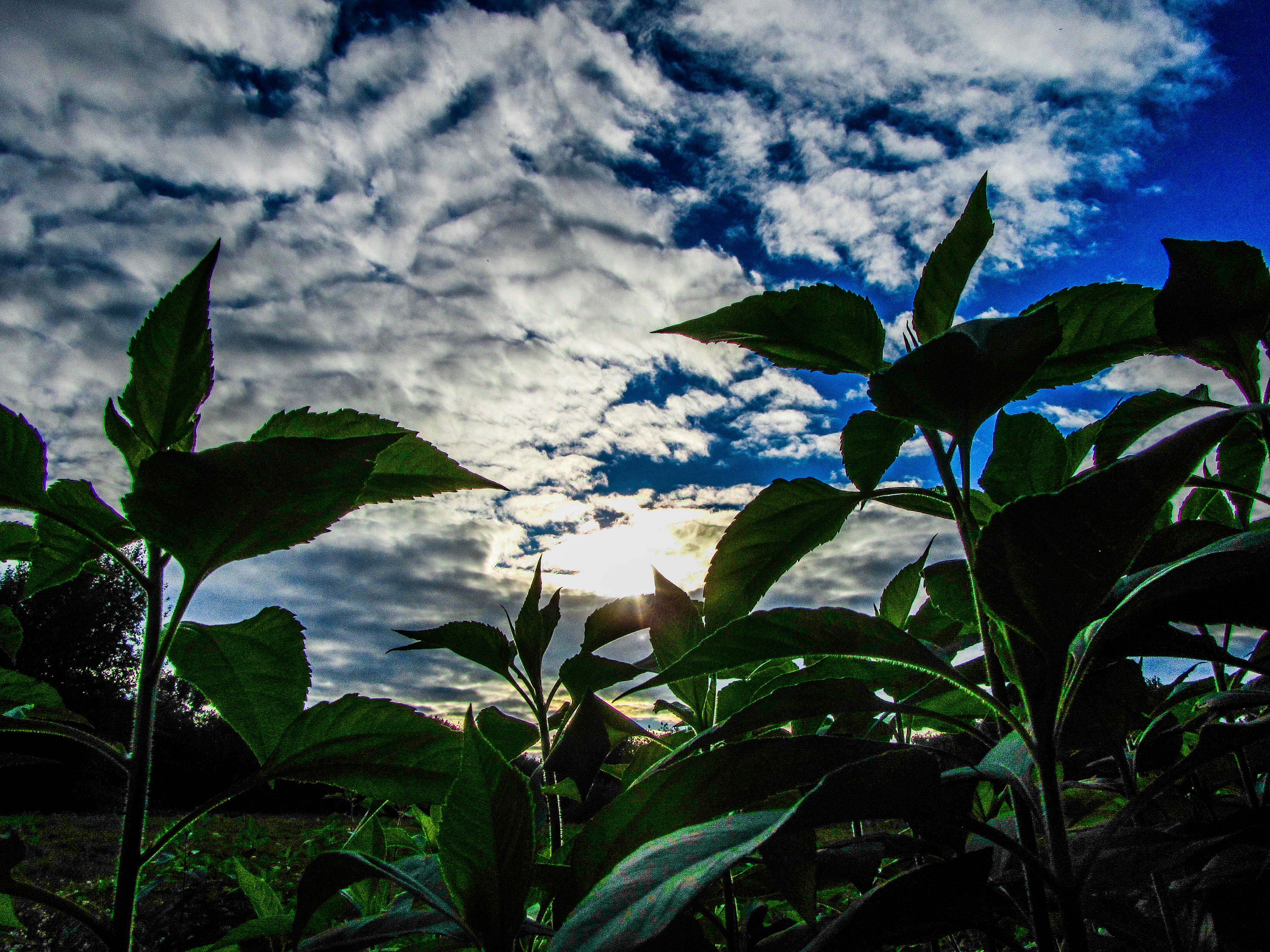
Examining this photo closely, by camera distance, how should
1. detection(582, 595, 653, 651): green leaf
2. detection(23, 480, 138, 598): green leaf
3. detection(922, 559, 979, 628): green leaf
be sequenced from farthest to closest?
detection(582, 595, 653, 651): green leaf
detection(922, 559, 979, 628): green leaf
detection(23, 480, 138, 598): green leaf

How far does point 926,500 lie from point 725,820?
2.57ft

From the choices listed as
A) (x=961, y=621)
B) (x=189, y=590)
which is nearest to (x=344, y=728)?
(x=189, y=590)

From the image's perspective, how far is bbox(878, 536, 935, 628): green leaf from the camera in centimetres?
155

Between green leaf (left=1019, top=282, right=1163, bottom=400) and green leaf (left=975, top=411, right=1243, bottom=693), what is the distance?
0.48 metres

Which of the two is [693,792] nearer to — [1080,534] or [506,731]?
[1080,534]

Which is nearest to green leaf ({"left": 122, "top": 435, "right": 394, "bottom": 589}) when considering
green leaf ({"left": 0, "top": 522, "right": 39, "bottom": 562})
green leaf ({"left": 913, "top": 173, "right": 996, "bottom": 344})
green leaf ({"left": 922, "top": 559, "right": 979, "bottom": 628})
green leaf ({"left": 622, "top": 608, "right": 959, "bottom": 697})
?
green leaf ({"left": 622, "top": 608, "right": 959, "bottom": 697})

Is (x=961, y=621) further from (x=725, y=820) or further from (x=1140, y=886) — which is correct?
(x=725, y=820)

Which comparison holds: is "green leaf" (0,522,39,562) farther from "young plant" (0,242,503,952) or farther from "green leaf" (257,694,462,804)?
"green leaf" (257,694,462,804)

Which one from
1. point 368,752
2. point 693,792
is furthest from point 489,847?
point 368,752

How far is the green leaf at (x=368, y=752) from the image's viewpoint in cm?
98

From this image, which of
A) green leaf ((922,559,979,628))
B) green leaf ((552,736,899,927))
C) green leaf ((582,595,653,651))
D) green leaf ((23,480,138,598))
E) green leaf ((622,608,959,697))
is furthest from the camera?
green leaf ((582,595,653,651))

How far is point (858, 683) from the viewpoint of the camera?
0.90 metres

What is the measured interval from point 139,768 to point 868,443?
120 centimetres

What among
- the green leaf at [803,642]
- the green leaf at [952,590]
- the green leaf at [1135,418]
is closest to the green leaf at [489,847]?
the green leaf at [803,642]
